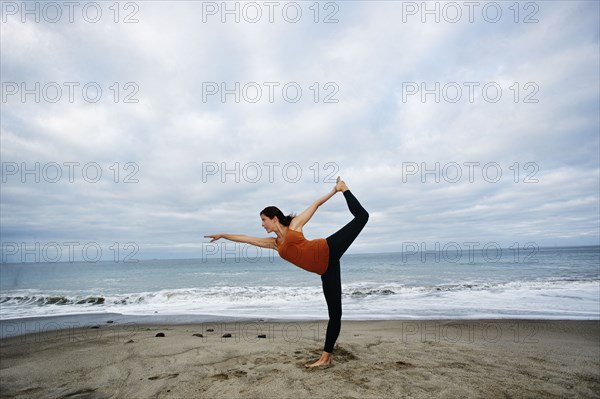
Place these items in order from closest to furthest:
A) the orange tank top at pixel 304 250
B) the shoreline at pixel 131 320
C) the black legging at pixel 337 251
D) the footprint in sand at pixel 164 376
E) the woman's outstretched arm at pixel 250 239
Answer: the orange tank top at pixel 304 250
the black legging at pixel 337 251
the woman's outstretched arm at pixel 250 239
the footprint in sand at pixel 164 376
the shoreline at pixel 131 320

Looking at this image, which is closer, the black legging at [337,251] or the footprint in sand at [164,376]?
the black legging at [337,251]

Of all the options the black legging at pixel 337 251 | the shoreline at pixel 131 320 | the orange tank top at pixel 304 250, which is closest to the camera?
the orange tank top at pixel 304 250

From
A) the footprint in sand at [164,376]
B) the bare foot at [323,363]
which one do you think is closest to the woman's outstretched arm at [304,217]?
the bare foot at [323,363]

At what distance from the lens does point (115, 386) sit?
15.8ft

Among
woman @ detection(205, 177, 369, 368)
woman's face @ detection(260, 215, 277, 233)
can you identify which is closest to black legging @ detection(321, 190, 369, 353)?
woman @ detection(205, 177, 369, 368)

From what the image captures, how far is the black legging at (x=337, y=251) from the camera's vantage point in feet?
15.2

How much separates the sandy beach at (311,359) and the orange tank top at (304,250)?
1.51 metres

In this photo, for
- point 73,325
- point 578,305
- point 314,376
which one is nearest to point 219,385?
point 314,376

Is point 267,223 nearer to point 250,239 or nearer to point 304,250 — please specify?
point 250,239

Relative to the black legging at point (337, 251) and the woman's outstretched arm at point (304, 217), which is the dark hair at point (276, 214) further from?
the black legging at point (337, 251)

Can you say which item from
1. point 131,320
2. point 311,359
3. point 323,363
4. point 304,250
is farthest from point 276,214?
point 131,320

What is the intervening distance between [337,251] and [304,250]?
0.47 m

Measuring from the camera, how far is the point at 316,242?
4.59 meters

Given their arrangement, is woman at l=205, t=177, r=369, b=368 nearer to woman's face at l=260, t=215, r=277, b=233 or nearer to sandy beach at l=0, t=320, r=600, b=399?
woman's face at l=260, t=215, r=277, b=233
